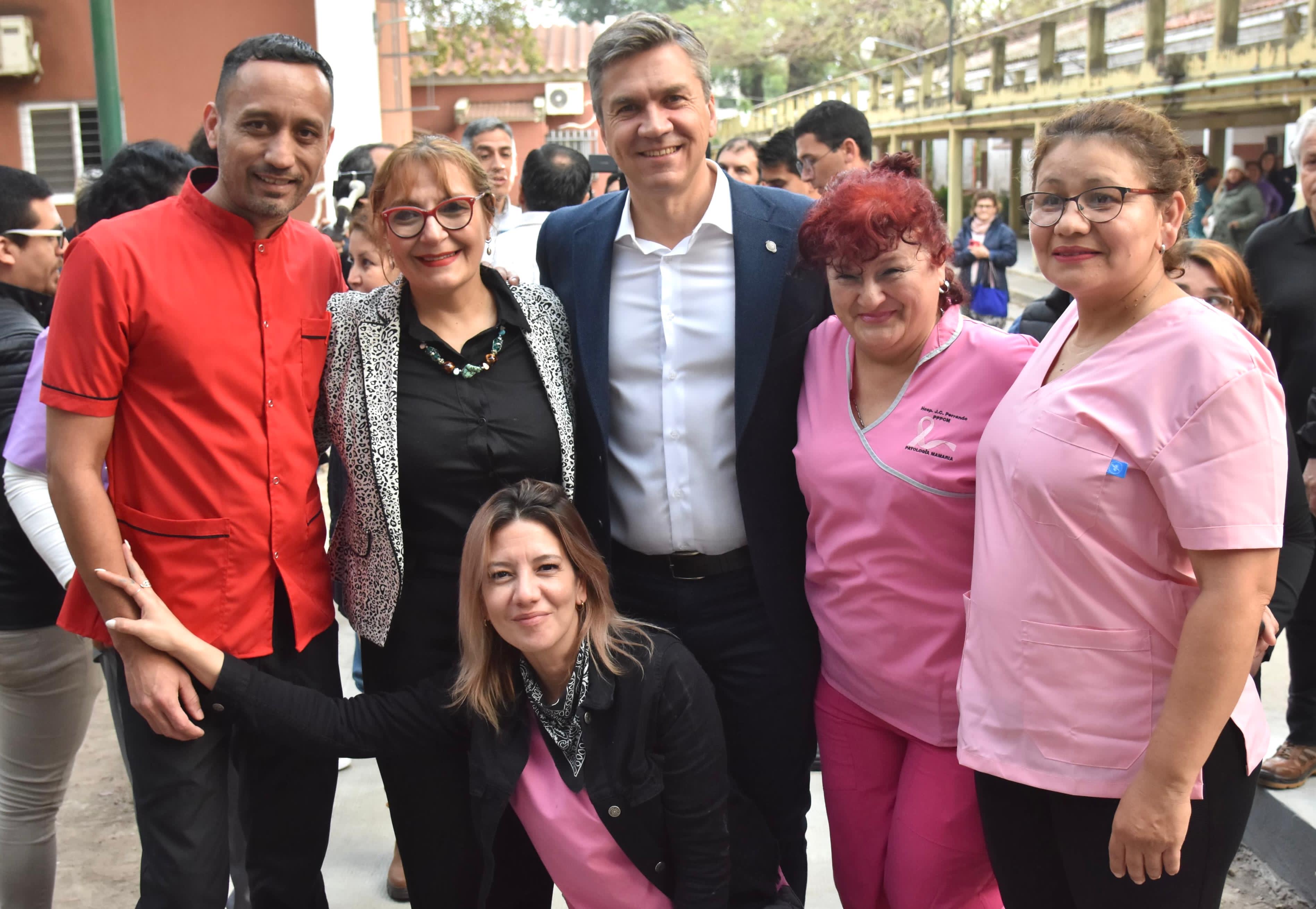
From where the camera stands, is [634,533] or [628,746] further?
[634,533]

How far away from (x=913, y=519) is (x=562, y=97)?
1774cm

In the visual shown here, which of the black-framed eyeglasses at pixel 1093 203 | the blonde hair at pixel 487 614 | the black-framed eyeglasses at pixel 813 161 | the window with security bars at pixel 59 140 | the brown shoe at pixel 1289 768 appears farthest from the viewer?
the window with security bars at pixel 59 140

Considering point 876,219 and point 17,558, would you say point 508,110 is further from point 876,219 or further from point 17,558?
point 876,219

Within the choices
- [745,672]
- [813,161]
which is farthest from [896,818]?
[813,161]

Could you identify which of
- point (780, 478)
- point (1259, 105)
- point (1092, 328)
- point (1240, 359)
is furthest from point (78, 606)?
point (1259, 105)

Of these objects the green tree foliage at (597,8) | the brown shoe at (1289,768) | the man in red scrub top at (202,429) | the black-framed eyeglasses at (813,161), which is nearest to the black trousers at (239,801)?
the man in red scrub top at (202,429)

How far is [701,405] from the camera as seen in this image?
2498 millimetres

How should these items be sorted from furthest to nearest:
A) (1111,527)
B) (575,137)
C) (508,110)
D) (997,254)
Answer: (575,137), (508,110), (997,254), (1111,527)

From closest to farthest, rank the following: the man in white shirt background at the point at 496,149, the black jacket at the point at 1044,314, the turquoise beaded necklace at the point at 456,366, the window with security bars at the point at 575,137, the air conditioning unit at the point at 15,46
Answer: the turquoise beaded necklace at the point at 456,366 < the black jacket at the point at 1044,314 < the man in white shirt background at the point at 496,149 < the air conditioning unit at the point at 15,46 < the window with security bars at the point at 575,137

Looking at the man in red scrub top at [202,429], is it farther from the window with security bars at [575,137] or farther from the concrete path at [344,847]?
the window with security bars at [575,137]

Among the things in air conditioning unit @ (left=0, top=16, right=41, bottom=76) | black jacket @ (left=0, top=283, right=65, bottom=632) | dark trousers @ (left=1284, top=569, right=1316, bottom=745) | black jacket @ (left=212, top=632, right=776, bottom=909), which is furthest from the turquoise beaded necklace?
air conditioning unit @ (left=0, top=16, right=41, bottom=76)

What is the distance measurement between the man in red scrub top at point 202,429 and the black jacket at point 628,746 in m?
0.16

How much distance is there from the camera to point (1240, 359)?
1.65m

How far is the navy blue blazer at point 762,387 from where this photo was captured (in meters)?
2.45
